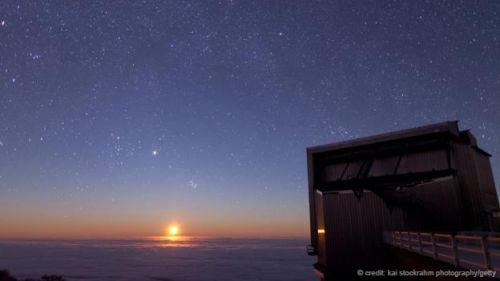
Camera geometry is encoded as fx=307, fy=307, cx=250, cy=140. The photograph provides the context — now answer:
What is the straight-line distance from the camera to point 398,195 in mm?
15820

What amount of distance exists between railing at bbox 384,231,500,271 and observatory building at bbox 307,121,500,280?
113cm

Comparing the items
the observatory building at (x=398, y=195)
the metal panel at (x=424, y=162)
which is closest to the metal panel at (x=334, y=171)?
the observatory building at (x=398, y=195)

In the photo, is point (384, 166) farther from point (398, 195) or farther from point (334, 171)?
point (334, 171)

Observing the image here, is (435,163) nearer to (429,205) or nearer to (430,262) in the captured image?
(429,205)

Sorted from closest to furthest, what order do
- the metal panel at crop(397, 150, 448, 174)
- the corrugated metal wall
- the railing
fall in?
the railing, the metal panel at crop(397, 150, 448, 174), the corrugated metal wall

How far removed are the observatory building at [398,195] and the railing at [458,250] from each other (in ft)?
3.71

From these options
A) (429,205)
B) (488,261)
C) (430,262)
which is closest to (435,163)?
(429,205)

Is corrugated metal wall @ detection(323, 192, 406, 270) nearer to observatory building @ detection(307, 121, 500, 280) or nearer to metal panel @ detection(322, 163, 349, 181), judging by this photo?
observatory building @ detection(307, 121, 500, 280)

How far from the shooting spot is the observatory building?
610 inches

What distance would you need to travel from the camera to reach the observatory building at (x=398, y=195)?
50.8ft

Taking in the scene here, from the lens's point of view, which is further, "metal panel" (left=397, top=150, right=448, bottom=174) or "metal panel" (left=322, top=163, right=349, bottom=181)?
"metal panel" (left=322, top=163, right=349, bottom=181)

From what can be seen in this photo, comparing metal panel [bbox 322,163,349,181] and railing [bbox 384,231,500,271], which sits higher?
metal panel [bbox 322,163,349,181]

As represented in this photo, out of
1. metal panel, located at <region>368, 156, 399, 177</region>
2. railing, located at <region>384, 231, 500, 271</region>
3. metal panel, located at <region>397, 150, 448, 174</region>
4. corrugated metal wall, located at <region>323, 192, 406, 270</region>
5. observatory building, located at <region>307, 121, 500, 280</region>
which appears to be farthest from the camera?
metal panel, located at <region>368, 156, 399, 177</region>

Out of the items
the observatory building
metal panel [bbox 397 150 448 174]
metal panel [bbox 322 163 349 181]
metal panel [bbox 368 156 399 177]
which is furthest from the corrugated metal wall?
metal panel [bbox 397 150 448 174]
